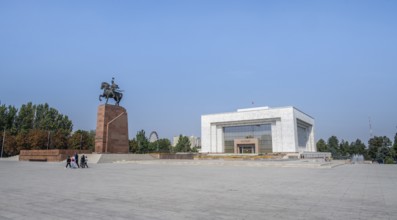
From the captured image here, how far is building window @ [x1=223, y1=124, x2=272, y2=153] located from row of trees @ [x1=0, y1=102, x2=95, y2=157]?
1078 inches

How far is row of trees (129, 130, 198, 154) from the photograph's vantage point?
54.1 meters

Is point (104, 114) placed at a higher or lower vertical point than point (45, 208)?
higher

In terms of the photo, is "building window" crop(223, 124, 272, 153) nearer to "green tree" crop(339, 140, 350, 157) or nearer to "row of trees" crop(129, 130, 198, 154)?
"row of trees" crop(129, 130, 198, 154)

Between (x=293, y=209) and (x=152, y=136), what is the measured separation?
9677 centimetres

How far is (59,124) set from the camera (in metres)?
52.1

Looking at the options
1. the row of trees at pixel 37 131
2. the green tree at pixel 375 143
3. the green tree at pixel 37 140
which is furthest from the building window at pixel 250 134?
the green tree at pixel 37 140

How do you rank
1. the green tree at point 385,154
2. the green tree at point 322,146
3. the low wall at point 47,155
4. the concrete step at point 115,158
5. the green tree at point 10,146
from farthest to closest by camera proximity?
the green tree at point 322,146 → the green tree at point 385,154 → the green tree at point 10,146 → the low wall at point 47,155 → the concrete step at point 115,158

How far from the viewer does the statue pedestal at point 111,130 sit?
27.5m

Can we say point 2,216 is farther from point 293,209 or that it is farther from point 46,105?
point 46,105

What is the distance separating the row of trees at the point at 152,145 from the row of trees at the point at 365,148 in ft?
114

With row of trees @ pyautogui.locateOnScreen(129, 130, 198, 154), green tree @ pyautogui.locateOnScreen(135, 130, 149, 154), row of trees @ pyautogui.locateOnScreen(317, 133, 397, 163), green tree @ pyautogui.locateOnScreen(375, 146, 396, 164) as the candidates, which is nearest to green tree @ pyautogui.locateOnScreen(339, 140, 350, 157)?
row of trees @ pyautogui.locateOnScreen(317, 133, 397, 163)

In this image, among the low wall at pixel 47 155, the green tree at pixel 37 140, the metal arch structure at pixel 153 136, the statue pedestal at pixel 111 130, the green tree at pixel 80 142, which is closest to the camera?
the statue pedestal at pixel 111 130

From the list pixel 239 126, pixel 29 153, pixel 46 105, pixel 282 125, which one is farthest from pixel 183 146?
pixel 29 153

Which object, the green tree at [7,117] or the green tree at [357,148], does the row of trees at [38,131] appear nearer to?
the green tree at [7,117]
